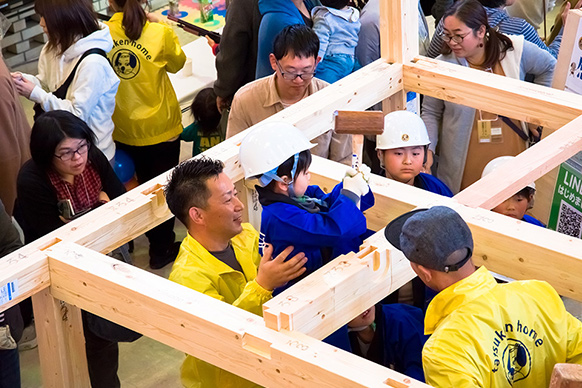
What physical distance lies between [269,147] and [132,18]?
2.56m

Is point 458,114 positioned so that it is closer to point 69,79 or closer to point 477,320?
point 69,79

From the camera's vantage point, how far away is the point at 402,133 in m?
4.34

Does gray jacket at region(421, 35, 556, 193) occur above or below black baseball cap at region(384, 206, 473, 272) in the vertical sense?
below

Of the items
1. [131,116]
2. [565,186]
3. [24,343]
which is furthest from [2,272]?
[565,186]

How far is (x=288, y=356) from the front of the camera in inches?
111

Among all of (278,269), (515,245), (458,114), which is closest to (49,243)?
(278,269)

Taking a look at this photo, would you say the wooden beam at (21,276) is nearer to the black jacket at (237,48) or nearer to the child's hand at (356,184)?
the child's hand at (356,184)

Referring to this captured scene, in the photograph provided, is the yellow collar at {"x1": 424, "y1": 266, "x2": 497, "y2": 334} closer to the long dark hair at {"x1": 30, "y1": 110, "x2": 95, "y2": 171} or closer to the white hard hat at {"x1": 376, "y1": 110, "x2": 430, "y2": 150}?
the white hard hat at {"x1": 376, "y1": 110, "x2": 430, "y2": 150}

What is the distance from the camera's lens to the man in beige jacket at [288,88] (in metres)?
4.44

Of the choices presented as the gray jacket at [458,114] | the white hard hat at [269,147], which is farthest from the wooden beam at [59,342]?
the gray jacket at [458,114]

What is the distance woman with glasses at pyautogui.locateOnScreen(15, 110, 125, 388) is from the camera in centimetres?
430

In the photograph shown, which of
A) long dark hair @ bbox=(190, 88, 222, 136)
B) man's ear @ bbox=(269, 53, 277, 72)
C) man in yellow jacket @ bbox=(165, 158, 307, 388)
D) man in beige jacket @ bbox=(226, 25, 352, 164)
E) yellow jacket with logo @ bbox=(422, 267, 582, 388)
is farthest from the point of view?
long dark hair @ bbox=(190, 88, 222, 136)

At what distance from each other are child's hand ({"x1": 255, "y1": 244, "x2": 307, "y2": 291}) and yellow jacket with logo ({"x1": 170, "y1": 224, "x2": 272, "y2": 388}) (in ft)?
0.19

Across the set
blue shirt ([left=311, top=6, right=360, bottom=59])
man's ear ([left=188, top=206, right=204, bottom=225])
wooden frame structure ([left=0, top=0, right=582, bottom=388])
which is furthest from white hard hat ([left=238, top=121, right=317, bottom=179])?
blue shirt ([left=311, top=6, right=360, bottom=59])
